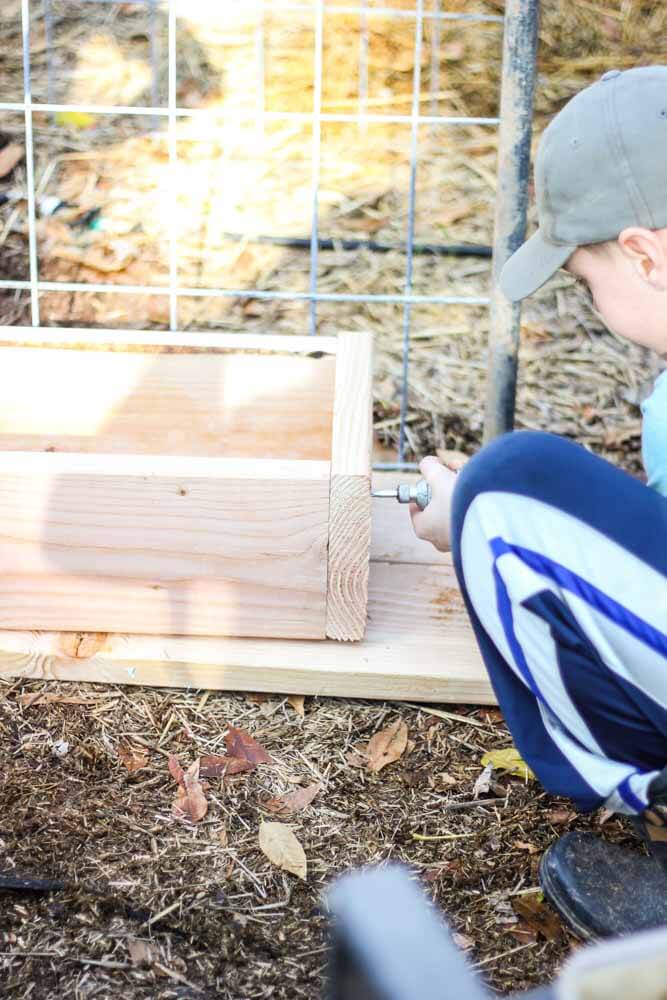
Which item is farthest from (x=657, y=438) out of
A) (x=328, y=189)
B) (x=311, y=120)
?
(x=328, y=189)

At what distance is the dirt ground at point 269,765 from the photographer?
1.18 metres

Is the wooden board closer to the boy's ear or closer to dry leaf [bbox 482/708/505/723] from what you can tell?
dry leaf [bbox 482/708/505/723]

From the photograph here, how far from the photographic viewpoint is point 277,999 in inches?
43.9

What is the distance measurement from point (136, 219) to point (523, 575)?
7.24 ft

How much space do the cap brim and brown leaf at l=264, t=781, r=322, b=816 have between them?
613mm

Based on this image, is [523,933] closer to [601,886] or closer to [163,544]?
[601,886]

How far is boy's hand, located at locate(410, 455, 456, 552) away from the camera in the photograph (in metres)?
1.35

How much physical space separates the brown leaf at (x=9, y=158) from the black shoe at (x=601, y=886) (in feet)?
7.73

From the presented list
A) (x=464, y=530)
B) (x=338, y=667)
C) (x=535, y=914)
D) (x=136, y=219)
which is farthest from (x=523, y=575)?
(x=136, y=219)

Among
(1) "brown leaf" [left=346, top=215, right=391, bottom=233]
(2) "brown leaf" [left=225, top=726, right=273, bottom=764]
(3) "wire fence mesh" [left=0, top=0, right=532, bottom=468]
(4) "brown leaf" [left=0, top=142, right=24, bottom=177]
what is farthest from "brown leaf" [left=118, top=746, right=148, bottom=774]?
(4) "brown leaf" [left=0, top=142, right=24, bottom=177]

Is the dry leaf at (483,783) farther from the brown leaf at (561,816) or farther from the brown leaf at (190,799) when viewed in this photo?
the brown leaf at (190,799)

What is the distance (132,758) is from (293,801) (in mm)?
208

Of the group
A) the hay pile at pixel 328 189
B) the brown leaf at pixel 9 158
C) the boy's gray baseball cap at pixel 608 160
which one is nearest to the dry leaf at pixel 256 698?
the boy's gray baseball cap at pixel 608 160

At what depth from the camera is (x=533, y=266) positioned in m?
1.29
